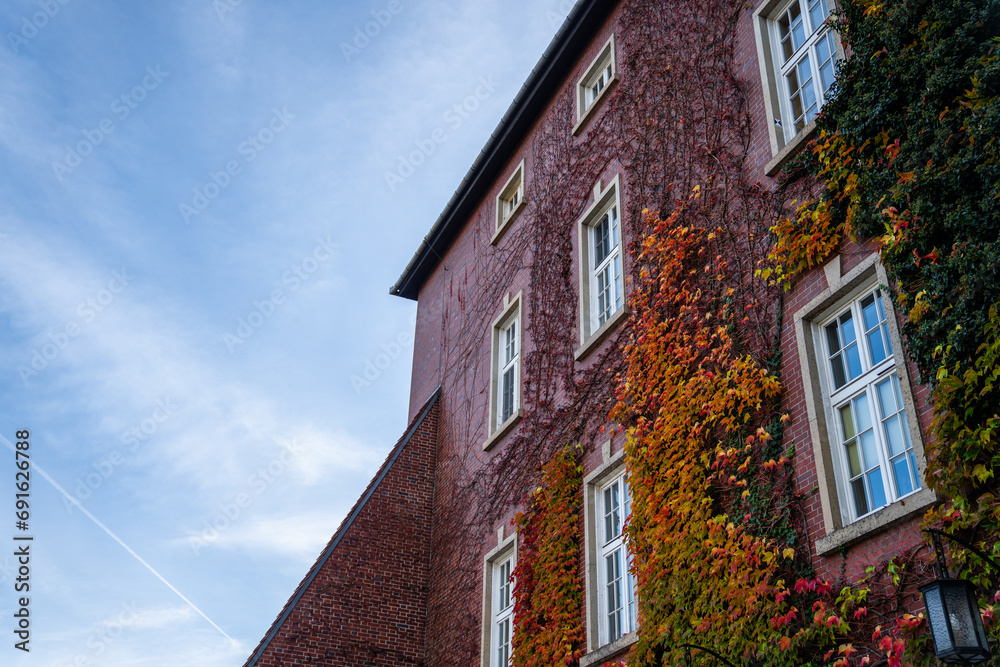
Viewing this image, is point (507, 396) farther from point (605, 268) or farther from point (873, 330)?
point (873, 330)

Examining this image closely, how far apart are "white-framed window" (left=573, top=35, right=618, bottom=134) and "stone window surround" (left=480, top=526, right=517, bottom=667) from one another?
682 centimetres

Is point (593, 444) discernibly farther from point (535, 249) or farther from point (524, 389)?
point (535, 249)

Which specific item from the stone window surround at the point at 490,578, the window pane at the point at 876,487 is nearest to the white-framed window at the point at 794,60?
the window pane at the point at 876,487

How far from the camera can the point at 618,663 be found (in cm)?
985

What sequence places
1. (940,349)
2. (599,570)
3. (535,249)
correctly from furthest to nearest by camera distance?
(535,249)
(599,570)
(940,349)

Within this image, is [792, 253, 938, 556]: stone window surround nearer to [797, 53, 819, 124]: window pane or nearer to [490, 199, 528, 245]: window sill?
[797, 53, 819, 124]: window pane

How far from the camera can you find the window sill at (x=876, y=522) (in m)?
6.91

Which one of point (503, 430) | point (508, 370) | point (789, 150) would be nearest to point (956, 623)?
point (789, 150)

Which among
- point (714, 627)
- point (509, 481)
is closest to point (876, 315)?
point (714, 627)

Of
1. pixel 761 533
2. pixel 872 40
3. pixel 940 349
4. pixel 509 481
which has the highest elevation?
pixel 872 40

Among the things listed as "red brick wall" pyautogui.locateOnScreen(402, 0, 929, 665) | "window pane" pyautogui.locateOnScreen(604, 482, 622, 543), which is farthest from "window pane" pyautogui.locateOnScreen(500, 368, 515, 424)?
"window pane" pyautogui.locateOnScreen(604, 482, 622, 543)

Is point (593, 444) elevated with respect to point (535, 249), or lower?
lower

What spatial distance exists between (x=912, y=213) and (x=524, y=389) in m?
Result: 8.04

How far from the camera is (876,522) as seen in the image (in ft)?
23.7
